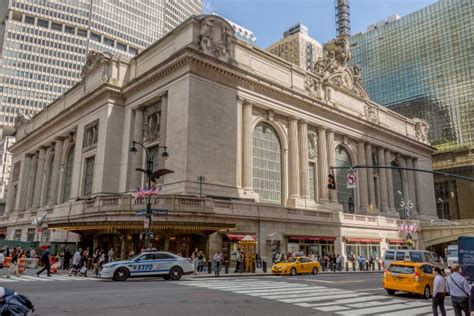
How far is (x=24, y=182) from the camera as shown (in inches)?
2601

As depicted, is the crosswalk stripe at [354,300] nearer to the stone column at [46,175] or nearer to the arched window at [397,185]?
the arched window at [397,185]

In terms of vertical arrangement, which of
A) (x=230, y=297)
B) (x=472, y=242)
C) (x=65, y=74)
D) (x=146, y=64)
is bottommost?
(x=230, y=297)

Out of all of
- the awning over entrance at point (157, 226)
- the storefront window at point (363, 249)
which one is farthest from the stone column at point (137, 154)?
the storefront window at point (363, 249)

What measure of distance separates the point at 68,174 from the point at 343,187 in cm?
3795

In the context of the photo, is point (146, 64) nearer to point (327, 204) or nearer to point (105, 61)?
point (105, 61)

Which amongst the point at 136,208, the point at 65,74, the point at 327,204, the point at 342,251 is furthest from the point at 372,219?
the point at 65,74

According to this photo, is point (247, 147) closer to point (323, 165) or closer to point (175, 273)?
point (323, 165)

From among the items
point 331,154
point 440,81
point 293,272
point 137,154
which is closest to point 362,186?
point 331,154

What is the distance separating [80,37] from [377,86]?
3318 inches

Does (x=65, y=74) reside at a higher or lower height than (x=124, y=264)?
higher

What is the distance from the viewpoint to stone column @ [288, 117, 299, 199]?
1812 inches

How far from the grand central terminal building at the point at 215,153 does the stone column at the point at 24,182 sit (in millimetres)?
1959

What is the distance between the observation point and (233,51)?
43219 millimetres

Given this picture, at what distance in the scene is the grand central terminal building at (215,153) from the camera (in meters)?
31.5
